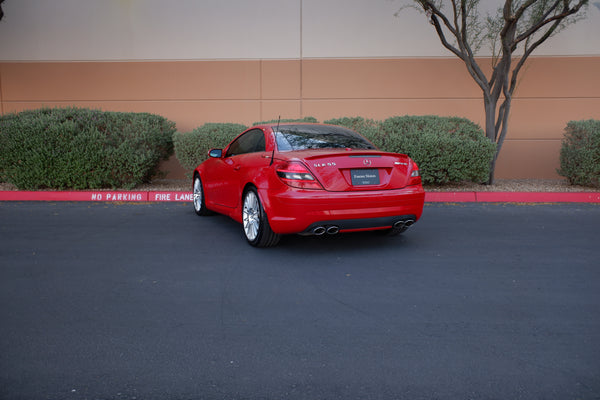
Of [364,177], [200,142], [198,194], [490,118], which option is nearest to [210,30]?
[200,142]

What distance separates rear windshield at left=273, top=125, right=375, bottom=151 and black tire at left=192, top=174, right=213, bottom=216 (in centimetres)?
210

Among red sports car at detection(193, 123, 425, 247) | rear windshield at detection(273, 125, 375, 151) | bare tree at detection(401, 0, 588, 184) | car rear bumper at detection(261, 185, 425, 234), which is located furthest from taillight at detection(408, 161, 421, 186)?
bare tree at detection(401, 0, 588, 184)

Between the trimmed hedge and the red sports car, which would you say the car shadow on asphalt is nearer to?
the red sports car

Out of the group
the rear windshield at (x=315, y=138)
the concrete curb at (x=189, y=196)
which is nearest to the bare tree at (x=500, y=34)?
the concrete curb at (x=189, y=196)

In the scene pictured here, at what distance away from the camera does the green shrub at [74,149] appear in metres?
9.94

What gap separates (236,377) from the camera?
2711 millimetres

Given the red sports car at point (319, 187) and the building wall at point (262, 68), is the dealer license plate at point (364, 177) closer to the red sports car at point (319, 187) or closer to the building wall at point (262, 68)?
the red sports car at point (319, 187)

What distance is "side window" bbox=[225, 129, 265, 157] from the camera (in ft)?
20.2

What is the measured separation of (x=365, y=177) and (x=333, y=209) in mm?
520

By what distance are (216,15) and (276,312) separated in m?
11.0

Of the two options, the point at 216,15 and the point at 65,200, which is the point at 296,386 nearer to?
the point at 65,200

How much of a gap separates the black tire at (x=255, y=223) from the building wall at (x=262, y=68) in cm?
745

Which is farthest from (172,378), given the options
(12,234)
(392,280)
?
(12,234)

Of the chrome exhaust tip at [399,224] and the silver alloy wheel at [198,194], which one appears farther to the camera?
the silver alloy wheel at [198,194]
